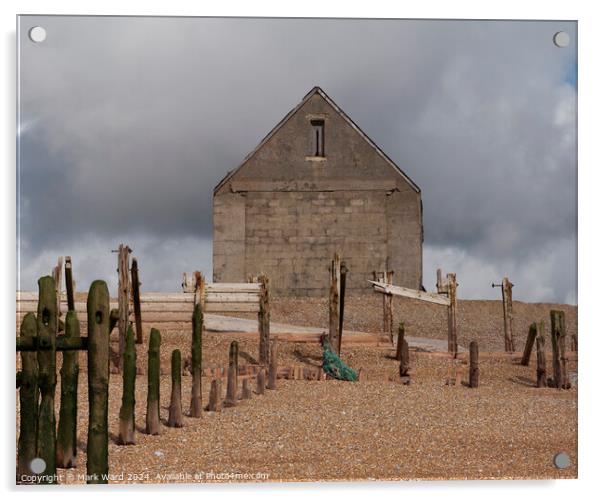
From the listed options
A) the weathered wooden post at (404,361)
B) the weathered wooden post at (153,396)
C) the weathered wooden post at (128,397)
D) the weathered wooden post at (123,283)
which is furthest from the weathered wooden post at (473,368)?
the weathered wooden post at (128,397)

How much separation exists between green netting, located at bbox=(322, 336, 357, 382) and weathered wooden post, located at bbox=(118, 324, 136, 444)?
5.35 metres

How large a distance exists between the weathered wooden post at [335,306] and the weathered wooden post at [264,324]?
1.29 metres

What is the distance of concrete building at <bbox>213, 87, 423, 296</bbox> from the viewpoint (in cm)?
2425

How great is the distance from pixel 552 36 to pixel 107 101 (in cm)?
522

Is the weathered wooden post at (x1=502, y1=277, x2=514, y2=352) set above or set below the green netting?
above

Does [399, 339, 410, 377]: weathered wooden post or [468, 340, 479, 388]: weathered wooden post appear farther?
[399, 339, 410, 377]: weathered wooden post

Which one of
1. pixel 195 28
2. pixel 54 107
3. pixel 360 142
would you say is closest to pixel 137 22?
pixel 195 28

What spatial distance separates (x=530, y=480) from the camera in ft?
30.3

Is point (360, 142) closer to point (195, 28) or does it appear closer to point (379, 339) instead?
point (379, 339)

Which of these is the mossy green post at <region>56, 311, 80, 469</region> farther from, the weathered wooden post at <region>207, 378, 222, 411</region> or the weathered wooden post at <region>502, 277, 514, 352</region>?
the weathered wooden post at <region>502, 277, 514, 352</region>

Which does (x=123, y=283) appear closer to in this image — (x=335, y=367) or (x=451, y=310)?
(x=335, y=367)

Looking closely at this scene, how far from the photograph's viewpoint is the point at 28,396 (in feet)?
26.8

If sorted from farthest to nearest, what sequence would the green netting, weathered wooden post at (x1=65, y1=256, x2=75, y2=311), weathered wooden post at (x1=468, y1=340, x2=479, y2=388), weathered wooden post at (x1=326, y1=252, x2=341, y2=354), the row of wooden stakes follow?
weathered wooden post at (x1=326, y1=252, x2=341, y2=354) → weathered wooden post at (x1=65, y1=256, x2=75, y2=311) → weathered wooden post at (x1=468, y1=340, x2=479, y2=388) → the green netting → the row of wooden stakes

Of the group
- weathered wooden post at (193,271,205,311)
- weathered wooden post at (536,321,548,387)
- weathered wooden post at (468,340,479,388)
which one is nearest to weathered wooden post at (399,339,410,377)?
weathered wooden post at (468,340,479,388)
